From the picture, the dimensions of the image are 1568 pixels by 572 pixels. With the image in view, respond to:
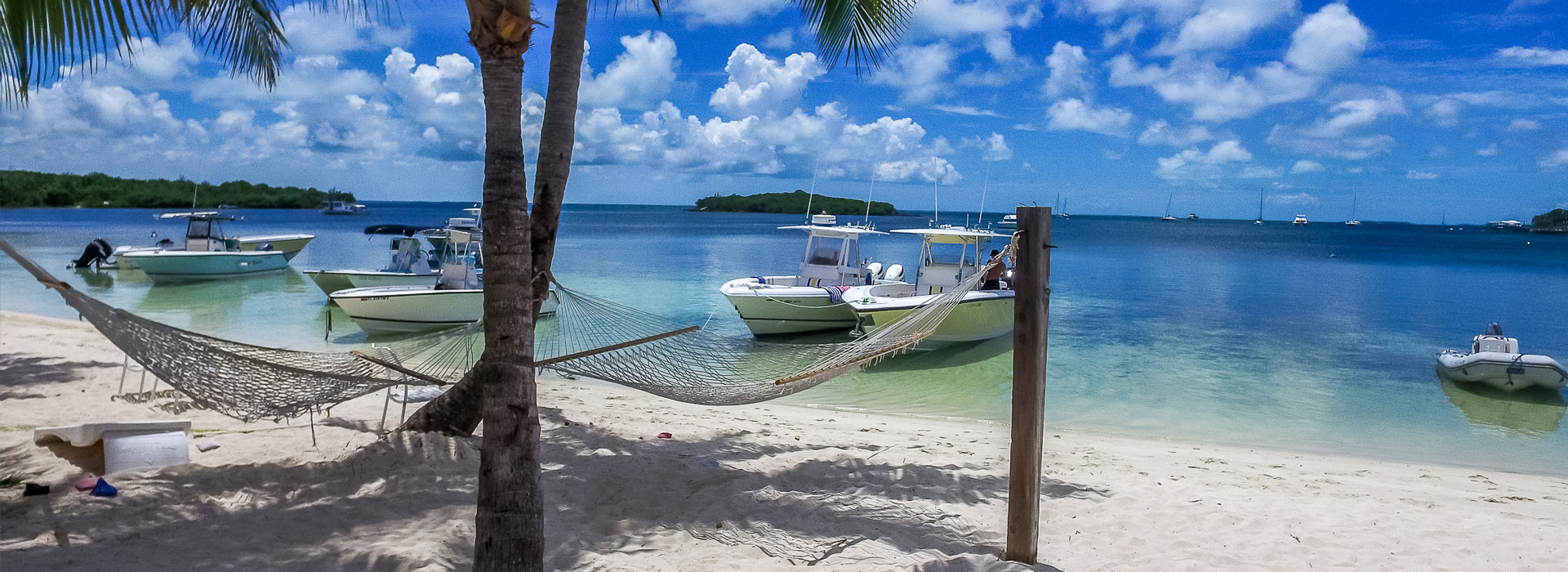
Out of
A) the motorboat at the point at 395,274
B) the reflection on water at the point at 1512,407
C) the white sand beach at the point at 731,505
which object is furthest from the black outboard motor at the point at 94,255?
the reflection on water at the point at 1512,407

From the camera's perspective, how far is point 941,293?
998 centimetres

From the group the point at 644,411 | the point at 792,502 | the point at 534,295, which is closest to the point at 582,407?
the point at 644,411

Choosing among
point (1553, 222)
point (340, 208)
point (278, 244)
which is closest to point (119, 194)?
point (340, 208)

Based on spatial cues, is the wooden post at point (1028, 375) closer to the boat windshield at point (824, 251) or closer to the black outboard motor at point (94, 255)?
the boat windshield at point (824, 251)

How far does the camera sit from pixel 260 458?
4.63 m

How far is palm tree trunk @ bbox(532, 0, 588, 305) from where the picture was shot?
14.9 feet

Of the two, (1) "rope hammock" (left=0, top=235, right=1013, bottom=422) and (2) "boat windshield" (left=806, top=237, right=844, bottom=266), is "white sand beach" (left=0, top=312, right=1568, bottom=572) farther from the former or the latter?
(2) "boat windshield" (left=806, top=237, right=844, bottom=266)

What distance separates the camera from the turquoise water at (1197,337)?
8.46m

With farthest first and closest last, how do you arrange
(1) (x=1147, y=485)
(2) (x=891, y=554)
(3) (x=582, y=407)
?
(3) (x=582, y=407), (1) (x=1147, y=485), (2) (x=891, y=554)

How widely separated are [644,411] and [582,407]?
0.52 meters

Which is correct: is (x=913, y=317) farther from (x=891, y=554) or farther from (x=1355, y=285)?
(x=1355, y=285)

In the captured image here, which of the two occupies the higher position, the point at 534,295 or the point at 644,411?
the point at 534,295

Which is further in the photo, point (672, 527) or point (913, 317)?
point (913, 317)

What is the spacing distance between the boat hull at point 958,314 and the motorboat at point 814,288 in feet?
2.36
